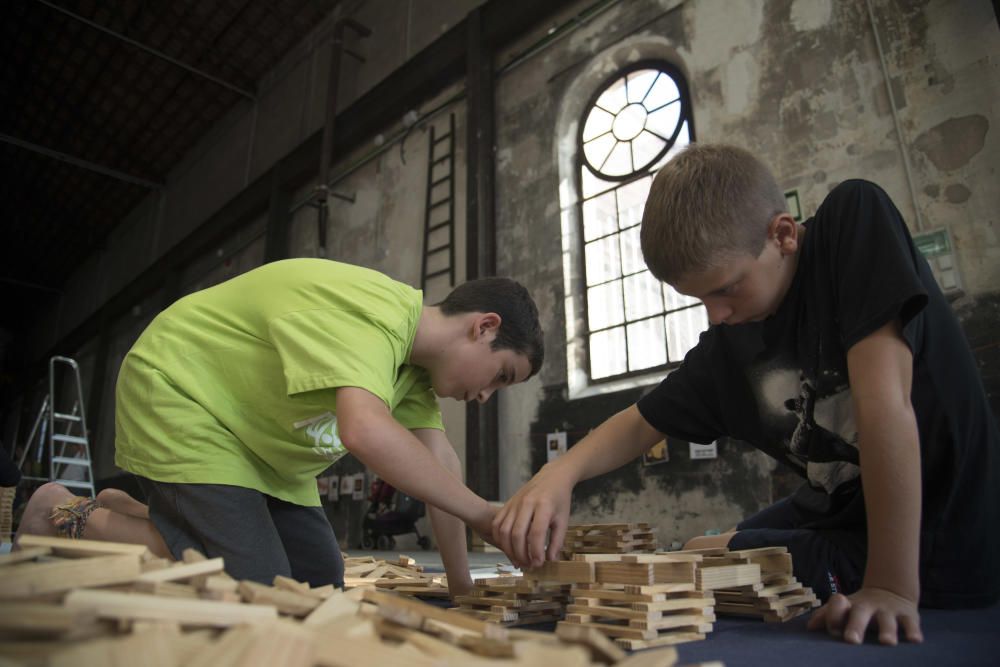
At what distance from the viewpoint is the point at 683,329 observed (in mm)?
5379

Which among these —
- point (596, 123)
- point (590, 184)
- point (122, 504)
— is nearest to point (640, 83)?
point (596, 123)

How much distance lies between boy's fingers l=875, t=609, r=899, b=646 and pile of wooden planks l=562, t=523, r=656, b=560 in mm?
742

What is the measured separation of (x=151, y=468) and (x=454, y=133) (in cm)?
657

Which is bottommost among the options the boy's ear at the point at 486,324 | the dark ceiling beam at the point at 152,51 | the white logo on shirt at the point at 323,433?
the white logo on shirt at the point at 323,433

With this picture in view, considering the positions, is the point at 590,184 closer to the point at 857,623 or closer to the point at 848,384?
the point at 848,384

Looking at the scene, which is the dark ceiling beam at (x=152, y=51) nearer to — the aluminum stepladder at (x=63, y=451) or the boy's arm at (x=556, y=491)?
the aluminum stepladder at (x=63, y=451)

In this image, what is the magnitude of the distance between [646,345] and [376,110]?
211 inches

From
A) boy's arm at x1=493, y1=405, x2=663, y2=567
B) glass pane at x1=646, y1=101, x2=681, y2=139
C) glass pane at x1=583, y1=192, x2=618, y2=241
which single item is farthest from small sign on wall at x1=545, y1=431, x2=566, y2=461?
boy's arm at x1=493, y1=405, x2=663, y2=567

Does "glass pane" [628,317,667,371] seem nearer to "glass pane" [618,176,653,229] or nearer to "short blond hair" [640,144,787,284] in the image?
"glass pane" [618,176,653,229]

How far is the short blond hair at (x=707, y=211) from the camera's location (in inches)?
57.4

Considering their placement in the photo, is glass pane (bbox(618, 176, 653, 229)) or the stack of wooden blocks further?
glass pane (bbox(618, 176, 653, 229))

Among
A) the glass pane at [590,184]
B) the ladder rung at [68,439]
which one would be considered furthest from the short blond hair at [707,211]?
the ladder rung at [68,439]

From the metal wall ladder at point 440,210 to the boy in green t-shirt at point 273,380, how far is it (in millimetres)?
5399

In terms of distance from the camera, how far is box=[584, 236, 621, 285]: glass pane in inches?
237
